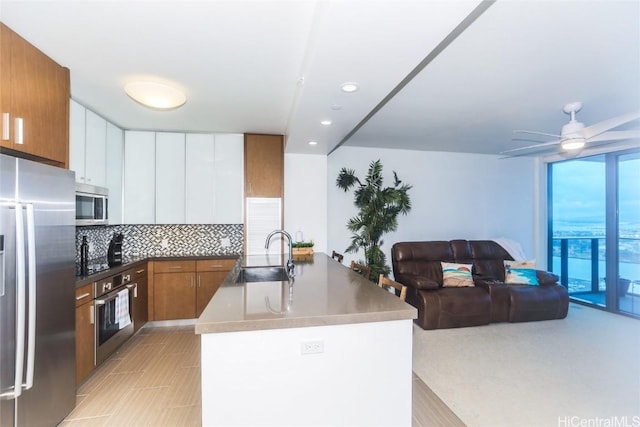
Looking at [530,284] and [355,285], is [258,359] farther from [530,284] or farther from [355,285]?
[530,284]

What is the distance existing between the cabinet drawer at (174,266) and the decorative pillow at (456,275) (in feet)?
11.5

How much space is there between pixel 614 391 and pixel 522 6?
121 inches

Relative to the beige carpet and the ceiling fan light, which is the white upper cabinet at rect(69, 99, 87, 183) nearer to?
the beige carpet

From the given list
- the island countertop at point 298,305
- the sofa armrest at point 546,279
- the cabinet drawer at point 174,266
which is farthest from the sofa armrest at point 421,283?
the cabinet drawer at point 174,266

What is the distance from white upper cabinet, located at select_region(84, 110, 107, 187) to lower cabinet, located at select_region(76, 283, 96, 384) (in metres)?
1.19

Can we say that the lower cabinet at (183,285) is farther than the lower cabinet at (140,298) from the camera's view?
Yes

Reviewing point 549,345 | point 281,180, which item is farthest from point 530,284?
point 281,180

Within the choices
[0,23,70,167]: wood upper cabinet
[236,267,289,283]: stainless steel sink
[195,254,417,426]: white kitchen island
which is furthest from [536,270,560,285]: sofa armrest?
[0,23,70,167]: wood upper cabinet

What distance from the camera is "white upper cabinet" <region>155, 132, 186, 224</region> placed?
389 cm

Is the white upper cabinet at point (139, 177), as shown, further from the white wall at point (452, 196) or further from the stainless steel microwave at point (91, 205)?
the white wall at point (452, 196)

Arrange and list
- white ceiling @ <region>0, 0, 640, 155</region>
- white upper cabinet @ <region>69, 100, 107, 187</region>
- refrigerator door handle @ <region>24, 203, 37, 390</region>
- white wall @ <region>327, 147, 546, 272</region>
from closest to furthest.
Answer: white ceiling @ <region>0, 0, 640, 155</region> → refrigerator door handle @ <region>24, 203, 37, 390</region> → white upper cabinet @ <region>69, 100, 107, 187</region> → white wall @ <region>327, 147, 546, 272</region>

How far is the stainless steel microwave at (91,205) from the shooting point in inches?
111

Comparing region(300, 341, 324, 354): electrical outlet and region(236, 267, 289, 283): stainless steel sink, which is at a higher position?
region(236, 267, 289, 283): stainless steel sink

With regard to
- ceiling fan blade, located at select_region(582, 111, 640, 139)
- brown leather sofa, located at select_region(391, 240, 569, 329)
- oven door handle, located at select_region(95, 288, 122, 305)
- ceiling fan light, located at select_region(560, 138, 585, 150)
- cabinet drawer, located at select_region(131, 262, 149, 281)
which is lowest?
brown leather sofa, located at select_region(391, 240, 569, 329)
